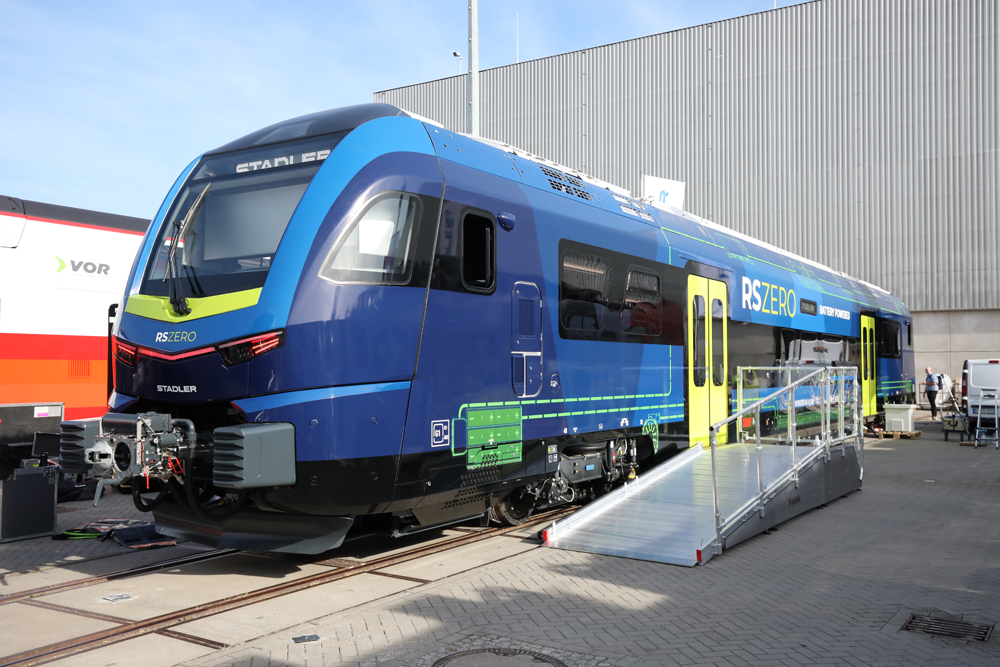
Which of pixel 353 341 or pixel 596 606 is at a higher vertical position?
pixel 353 341

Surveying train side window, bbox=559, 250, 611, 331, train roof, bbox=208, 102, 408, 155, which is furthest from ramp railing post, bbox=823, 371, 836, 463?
train roof, bbox=208, 102, 408, 155

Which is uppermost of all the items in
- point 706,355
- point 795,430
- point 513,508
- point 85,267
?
point 85,267

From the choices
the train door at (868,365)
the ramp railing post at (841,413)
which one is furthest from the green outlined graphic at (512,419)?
the train door at (868,365)

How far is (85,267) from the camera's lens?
12.0m

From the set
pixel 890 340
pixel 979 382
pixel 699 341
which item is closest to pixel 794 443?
pixel 699 341

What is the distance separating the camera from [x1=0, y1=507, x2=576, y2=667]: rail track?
4.92 m

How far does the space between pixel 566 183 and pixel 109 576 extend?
19.3 ft

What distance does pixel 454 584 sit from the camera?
6.43 metres

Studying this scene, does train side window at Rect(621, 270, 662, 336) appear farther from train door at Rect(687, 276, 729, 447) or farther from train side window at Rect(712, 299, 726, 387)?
train side window at Rect(712, 299, 726, 387)

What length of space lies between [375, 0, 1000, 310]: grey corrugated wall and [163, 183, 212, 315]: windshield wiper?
2624cm

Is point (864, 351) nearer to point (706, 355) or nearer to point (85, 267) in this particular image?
point (706, 355)

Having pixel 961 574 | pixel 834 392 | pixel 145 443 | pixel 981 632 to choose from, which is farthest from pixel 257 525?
pixel 834 392

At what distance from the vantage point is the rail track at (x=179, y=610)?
4.92 metres

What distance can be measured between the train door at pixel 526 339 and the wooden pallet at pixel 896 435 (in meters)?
Answer: 16.7
